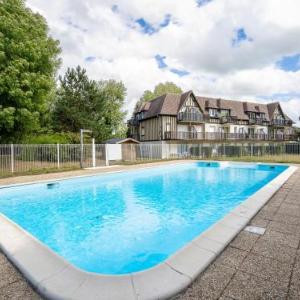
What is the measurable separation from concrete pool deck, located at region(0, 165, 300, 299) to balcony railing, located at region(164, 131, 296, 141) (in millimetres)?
24382

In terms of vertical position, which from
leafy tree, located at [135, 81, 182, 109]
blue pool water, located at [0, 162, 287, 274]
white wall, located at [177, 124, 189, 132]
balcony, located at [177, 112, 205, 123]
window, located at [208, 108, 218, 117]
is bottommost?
blue pool water, located at [0, 162, 287, 274]

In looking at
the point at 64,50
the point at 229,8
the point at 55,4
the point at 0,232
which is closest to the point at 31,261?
the point at 0,232

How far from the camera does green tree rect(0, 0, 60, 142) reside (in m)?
Result: 12.8

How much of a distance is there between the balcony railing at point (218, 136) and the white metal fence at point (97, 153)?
1611 millimetres

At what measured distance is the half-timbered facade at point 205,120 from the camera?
29078 millimetres

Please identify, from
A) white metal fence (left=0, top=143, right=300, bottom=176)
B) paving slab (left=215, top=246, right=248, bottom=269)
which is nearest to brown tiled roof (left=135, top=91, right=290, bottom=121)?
white metal fence (left=0, top=143, right=300, bottom=176)

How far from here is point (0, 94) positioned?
13164mm

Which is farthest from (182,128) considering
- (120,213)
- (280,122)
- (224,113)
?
(120,213)

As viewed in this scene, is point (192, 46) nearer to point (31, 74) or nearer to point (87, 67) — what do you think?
point (31, 74)

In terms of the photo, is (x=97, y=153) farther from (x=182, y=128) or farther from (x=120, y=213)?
(x=182, y=128)

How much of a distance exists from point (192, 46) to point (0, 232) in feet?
50.4

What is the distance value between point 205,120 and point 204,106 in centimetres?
340

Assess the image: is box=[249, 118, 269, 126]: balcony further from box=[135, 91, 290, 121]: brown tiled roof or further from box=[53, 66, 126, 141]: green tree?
box=[53, 66, 126, 141]: green tree

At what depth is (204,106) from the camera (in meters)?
33.9
